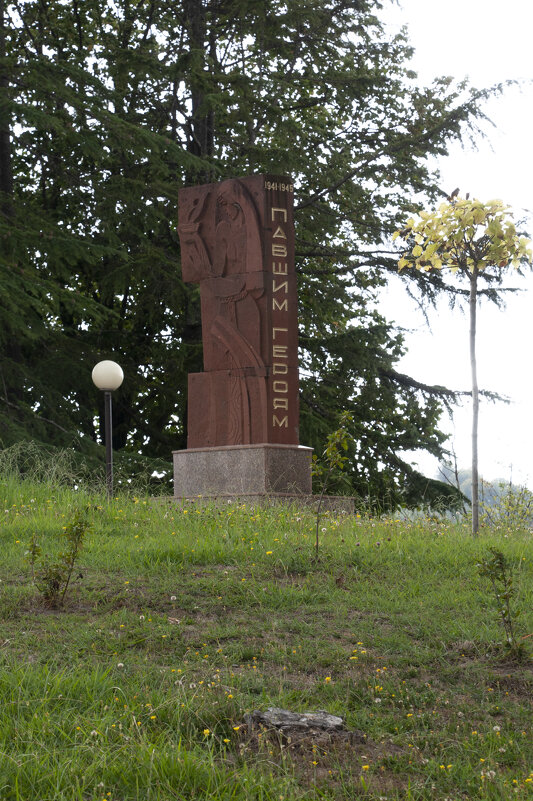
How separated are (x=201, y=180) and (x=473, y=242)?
10.1 metres

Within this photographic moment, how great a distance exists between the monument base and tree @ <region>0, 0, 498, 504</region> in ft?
15.0

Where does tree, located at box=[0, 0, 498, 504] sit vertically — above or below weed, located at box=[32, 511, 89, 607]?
above

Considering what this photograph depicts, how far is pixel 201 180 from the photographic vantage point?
1912cm

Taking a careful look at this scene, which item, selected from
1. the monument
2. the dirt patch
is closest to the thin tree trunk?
the monument

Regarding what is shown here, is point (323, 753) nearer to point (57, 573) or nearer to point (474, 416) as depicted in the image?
point (57, 573)

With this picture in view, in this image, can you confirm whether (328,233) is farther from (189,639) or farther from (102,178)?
(189,639)

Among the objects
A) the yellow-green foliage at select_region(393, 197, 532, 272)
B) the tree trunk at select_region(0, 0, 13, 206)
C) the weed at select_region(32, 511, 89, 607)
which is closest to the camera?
the weed at select_region(32, 511, 89, 607)

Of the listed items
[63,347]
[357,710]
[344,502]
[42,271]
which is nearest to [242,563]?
[357,710]

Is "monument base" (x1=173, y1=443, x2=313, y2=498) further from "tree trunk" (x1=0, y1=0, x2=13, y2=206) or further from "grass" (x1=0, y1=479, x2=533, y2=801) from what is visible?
"tree trunk" (x1=0, y1=0, x2=13, y2=206)

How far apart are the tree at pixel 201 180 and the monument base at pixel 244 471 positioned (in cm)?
457

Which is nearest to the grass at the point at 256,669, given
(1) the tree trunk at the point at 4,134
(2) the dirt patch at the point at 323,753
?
(2) the dirt patch at the point at 323,753

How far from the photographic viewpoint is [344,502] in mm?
13594

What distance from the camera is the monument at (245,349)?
1323 centimetres

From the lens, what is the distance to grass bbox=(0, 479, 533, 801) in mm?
4270
